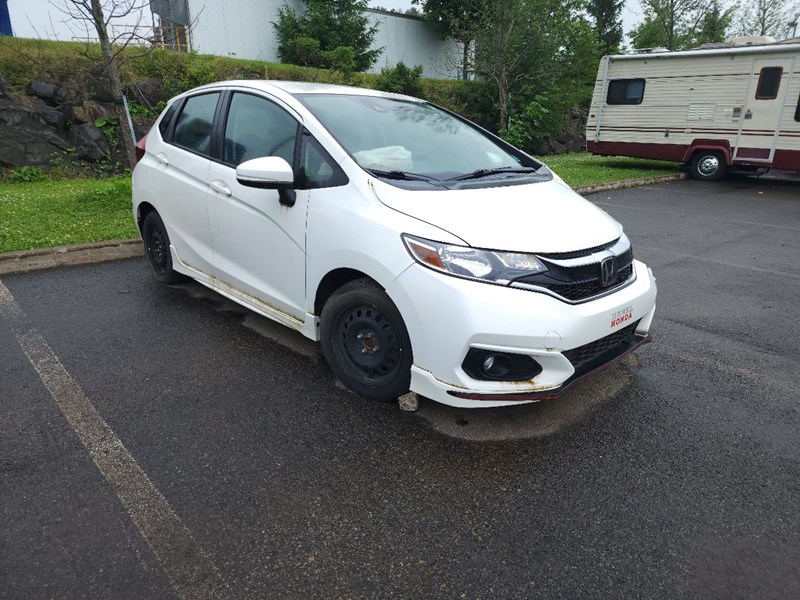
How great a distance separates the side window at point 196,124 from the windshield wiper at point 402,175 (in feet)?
5.33

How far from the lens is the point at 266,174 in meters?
3.23

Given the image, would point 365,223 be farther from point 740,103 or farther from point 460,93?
point 460,93

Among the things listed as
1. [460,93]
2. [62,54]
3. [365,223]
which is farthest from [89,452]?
[460,93]

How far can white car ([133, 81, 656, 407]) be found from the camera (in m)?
2.76

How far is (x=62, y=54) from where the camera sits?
13.9 meters

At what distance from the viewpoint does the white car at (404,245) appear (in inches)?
109

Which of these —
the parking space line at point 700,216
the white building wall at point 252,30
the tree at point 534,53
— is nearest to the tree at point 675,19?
the tree at point 534,53

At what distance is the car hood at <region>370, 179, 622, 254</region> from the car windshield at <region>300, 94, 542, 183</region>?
0.25 m

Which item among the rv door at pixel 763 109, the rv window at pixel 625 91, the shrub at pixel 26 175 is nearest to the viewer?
the shrub at pixel 26 175

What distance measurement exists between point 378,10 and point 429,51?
4.05 m

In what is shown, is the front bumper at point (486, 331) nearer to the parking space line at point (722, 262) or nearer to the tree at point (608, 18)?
the parking space line at point (722, 262)

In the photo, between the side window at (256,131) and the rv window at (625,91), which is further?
the rv window at (625,91)

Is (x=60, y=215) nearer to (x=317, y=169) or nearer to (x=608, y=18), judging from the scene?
(x=317, y=169)

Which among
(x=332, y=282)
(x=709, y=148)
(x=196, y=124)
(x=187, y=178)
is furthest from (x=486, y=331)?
(x=709, y=148)
